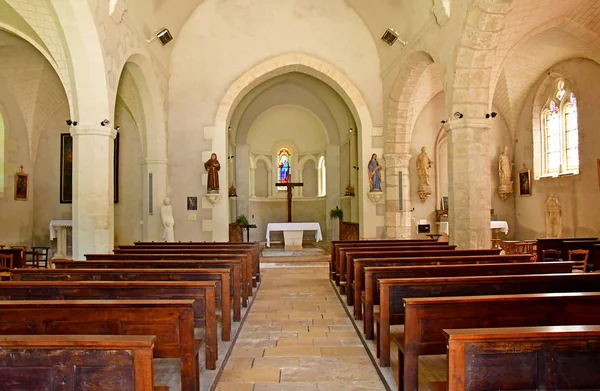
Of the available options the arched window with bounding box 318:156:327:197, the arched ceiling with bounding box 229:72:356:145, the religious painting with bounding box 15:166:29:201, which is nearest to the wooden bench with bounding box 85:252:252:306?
the religious painting with bounding box 15:166:29:201

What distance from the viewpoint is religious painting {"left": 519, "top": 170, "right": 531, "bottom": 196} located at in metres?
14.2

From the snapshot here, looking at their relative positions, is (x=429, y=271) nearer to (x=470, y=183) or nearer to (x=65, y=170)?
(x=470, y=183)

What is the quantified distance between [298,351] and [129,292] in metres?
1.72

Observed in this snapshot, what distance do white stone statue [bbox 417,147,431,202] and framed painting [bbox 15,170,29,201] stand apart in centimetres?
1219

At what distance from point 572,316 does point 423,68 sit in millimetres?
9575

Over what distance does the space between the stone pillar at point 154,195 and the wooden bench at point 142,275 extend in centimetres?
805

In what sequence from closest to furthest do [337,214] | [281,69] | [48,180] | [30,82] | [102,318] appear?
[102,318], [30,82], [281,69], [48,180], [337,214]

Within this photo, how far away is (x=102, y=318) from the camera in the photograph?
295 cm

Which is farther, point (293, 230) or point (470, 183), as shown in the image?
point (293, 230)

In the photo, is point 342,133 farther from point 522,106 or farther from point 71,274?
point 71,274

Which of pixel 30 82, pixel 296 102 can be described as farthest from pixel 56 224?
pixel 296 102

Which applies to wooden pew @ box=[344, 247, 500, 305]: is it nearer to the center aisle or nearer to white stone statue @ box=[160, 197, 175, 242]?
the center aisle

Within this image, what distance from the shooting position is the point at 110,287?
382 centimetres

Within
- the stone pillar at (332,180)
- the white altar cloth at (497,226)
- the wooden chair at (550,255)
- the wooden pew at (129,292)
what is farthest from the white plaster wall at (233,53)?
the wooden pew at (129,292)
